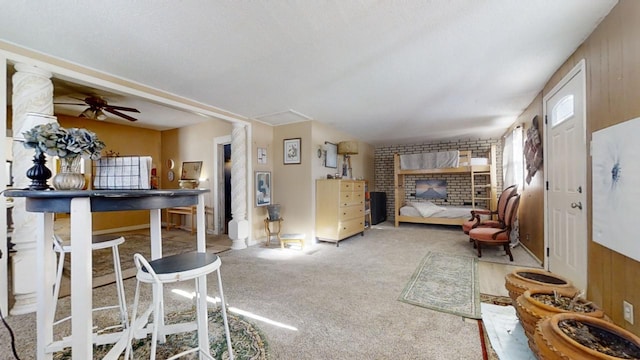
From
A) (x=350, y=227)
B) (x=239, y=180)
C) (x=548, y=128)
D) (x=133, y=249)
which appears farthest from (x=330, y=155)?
(x=133, y=249)

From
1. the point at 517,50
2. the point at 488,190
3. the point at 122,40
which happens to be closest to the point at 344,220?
the point at 517,50

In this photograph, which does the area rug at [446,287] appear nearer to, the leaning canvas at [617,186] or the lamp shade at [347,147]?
the leaning canvas at [617,186]

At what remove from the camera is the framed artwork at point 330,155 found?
5.03 meters

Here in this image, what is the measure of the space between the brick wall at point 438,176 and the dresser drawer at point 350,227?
104 inches

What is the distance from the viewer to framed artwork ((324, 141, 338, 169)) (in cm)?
503

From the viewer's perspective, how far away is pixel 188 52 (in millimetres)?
2240

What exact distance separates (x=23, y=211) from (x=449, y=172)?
275 inches

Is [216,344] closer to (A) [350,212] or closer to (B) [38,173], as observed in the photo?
(B) [38,173]

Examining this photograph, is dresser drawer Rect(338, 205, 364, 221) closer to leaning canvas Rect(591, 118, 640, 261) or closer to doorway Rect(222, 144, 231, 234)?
doorway Rect(222, 144, 231, 234)

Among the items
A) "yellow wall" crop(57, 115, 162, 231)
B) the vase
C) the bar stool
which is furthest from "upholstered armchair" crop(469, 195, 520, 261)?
"yellow wall" crop(57, 115, 162, 231)

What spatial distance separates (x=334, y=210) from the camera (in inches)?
175

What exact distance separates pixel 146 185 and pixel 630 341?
9.03ft

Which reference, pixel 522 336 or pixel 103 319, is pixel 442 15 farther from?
pixel 103 319

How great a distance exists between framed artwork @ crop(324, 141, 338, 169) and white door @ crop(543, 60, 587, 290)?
3.36 metres
